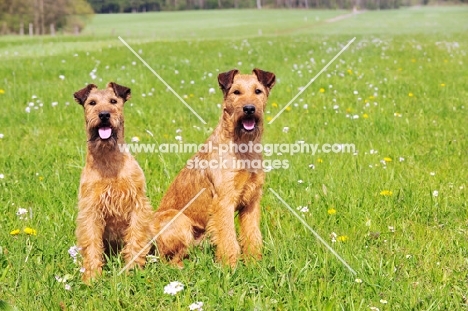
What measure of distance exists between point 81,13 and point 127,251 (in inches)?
2220

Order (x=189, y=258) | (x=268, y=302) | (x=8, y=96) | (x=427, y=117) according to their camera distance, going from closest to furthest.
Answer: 1. (x=268, y=302)
2. (x=189, y=258)
3. (x=427, y=117)
4. (x=8, y=96)

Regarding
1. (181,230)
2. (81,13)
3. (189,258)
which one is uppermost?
(81,13)

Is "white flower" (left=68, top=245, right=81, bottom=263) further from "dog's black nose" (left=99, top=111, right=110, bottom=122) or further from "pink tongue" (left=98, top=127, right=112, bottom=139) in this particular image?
"dog's black nose" (left=99, top=111, right=110, bottom=122)

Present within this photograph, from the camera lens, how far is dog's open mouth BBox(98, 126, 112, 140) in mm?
3941

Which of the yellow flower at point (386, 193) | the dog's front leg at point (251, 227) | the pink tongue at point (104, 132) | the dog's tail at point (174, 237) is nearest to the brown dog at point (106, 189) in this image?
the pink tongue at point (104, 132)

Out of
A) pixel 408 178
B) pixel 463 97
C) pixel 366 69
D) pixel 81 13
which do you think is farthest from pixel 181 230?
pixel 81 13

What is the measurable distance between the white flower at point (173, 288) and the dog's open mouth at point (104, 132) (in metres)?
1.28

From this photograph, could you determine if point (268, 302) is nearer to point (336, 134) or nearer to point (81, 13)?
point (336, 134)

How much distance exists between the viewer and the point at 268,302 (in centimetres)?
344

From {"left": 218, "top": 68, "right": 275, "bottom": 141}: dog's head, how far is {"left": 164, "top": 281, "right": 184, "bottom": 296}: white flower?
1.46m

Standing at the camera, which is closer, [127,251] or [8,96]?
[127,251]

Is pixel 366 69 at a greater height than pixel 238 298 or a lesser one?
greater

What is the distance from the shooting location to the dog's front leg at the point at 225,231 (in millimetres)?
4238

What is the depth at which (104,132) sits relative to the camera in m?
3.95
